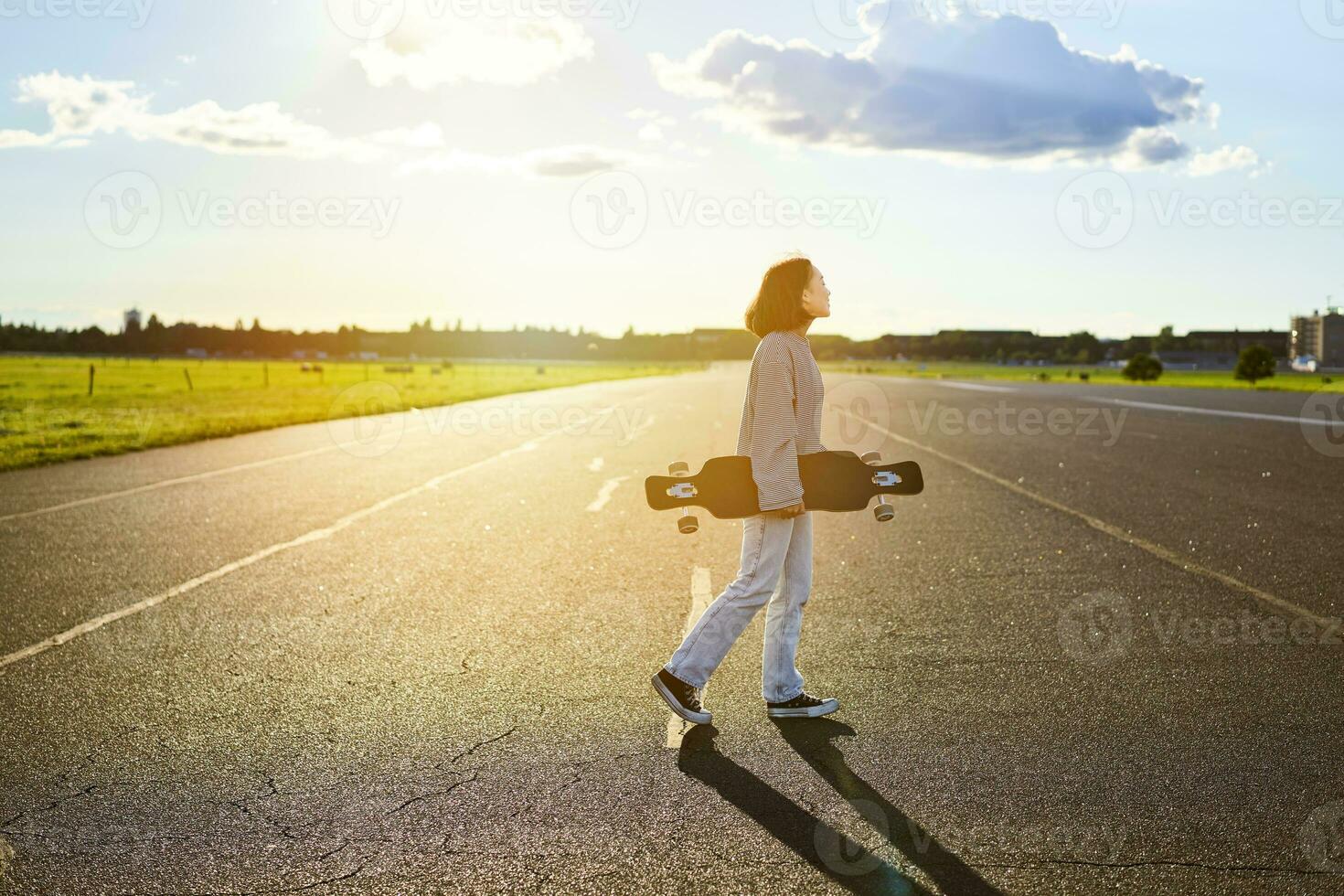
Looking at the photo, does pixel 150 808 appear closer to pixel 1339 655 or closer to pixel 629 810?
pixel 629 810

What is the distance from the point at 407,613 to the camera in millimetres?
6922

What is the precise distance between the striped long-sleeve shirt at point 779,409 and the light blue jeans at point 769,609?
19 cm

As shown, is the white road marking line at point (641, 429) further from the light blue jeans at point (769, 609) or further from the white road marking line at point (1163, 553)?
the light blue jeans at point (769, 609)

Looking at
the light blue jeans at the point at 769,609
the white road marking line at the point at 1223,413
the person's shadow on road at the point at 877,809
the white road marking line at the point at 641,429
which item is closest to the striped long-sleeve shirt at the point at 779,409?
the light blue jeans at the point at 769,609

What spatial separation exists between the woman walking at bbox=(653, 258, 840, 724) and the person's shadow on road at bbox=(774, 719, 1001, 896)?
16 cm

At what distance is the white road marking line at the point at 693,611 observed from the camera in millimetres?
4703

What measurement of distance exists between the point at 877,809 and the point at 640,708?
148cm

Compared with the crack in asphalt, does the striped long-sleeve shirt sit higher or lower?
higher

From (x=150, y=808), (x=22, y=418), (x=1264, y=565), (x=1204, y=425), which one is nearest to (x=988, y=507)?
(x=1264, y=565)

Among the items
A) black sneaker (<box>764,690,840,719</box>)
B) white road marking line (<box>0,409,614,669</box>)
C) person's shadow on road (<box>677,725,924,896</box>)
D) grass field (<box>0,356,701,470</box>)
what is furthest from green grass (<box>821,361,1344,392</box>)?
person's shadow on road (<box>677,725,924,896</box>)

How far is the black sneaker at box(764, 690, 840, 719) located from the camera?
192 inches

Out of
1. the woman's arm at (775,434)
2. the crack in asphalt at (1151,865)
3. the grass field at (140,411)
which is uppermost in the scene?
the woman's arm at (775,434)

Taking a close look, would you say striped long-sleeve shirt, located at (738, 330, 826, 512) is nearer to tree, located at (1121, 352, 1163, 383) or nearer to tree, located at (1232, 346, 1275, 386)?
tree, located at (1232, 346, 1275, 386)

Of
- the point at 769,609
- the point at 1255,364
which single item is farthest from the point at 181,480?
the point at 1255,364
